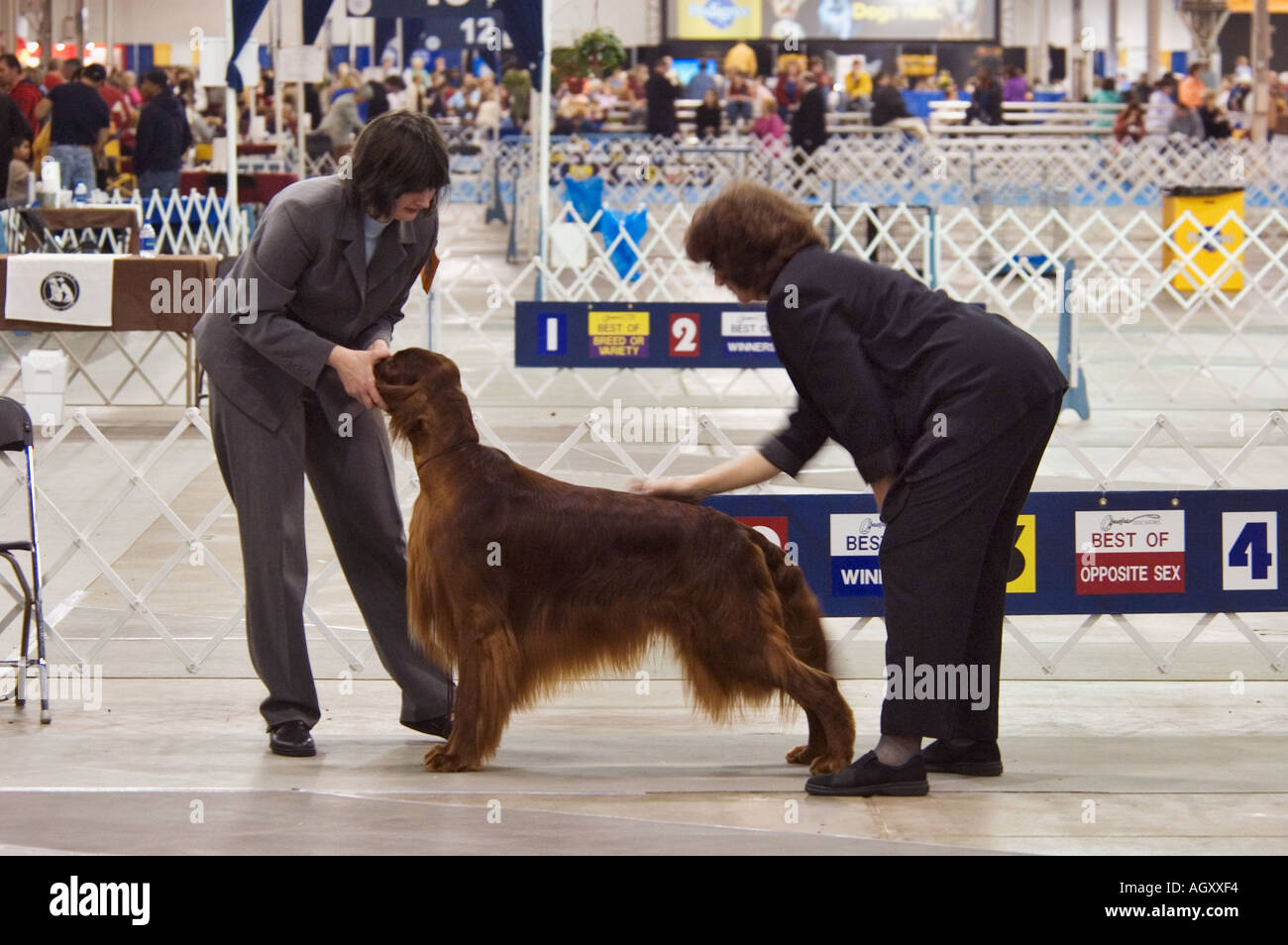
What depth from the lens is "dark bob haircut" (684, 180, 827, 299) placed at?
367 centimetres

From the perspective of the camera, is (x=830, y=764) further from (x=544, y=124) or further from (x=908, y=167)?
(x=908, y=167)

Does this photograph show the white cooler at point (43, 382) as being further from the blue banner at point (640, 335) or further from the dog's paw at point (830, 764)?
the dog's paw at point (830, 764)

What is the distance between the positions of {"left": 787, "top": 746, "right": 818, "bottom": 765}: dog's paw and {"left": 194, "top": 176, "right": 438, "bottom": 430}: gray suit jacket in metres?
1.33

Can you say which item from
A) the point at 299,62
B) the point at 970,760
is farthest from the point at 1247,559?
the point at 299,62

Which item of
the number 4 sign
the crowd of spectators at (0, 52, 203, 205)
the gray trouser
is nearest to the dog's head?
the gray trouser

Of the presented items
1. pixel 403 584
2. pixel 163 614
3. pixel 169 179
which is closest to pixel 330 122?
pixel 169 179

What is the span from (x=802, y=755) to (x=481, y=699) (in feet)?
2.54

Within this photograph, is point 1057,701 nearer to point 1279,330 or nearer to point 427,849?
point 427,849

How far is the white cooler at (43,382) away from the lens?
908 centimetres

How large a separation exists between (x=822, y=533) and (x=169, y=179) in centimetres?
1216

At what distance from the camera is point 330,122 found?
20578 mm

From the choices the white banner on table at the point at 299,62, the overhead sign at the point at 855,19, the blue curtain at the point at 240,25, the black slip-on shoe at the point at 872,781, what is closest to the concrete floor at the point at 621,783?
the black slip-on shoe at the point at 872,781

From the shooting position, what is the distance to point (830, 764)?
13.0 ft

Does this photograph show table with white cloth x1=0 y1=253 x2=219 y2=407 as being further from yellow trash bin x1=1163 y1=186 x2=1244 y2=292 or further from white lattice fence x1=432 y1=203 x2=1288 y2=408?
yellow trash bin x1=1163 y1=186 x2=1244 y2=292
